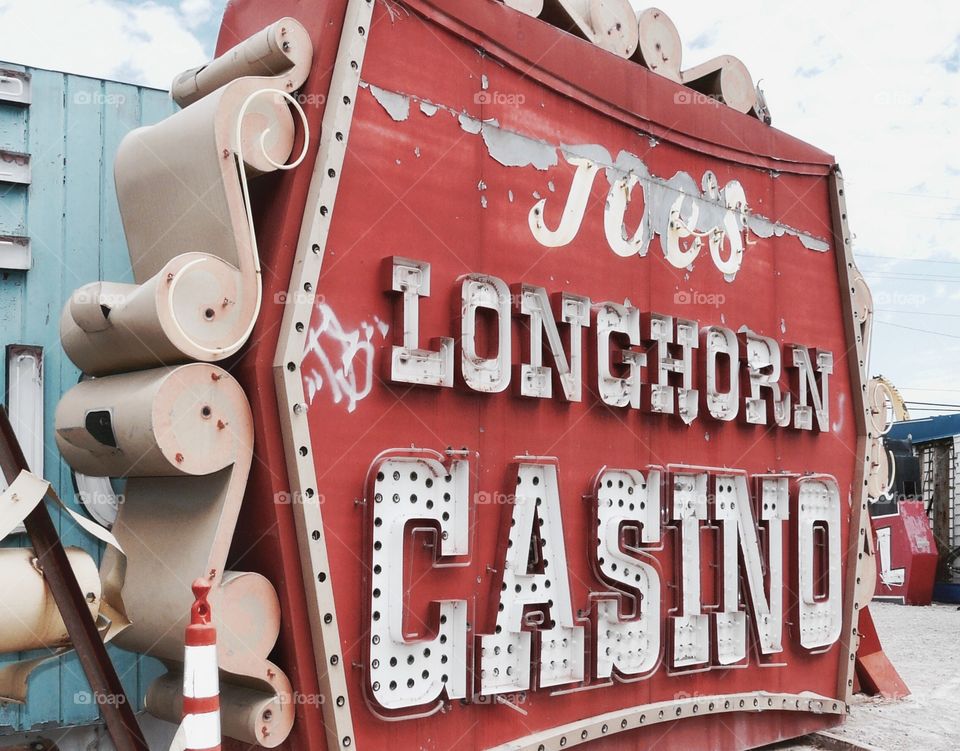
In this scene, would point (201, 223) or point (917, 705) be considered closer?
point (201, 223)

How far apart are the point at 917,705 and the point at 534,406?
4.82 metres

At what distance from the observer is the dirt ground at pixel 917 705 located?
6482mm

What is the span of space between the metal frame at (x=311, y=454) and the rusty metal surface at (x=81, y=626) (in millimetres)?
736

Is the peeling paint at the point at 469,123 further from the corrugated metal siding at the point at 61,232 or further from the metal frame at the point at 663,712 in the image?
the metal frame at the point at 663,712

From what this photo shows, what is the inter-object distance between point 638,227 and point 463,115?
1.45 meters

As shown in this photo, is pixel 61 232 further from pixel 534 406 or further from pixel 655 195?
pixel 655 195

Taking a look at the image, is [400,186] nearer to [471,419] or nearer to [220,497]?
[471,419]

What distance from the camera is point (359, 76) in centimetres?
404

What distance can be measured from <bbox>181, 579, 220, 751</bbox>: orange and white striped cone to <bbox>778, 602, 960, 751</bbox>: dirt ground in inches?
182

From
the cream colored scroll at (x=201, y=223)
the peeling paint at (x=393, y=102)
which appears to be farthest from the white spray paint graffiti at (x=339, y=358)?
the peeling paint at (x=393, y=102)

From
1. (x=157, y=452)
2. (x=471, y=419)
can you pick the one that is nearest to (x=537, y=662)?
(x=471, y=419)

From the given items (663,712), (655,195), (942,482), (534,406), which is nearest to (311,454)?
(534,406)

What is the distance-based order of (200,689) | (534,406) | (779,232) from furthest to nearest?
(779,232) < (534,406) < (200,689)

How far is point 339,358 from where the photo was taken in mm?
3947
